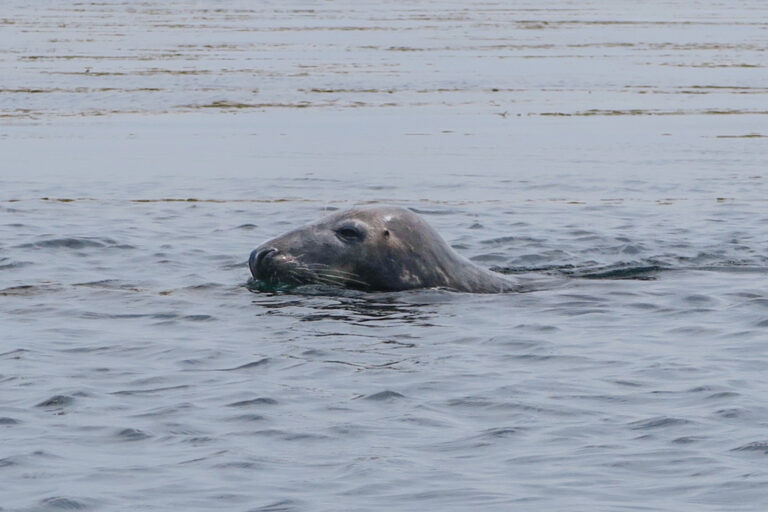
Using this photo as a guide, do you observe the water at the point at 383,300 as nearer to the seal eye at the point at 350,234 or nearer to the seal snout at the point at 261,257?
the seal snout at the point at 261,257

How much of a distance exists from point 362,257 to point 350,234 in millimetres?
211

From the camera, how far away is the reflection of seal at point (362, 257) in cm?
1274

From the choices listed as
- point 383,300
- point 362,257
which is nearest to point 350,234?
point 362,257

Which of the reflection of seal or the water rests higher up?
the reflection of seal

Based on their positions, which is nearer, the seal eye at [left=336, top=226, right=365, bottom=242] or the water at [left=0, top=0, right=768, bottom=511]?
the water at [left=0, top=0, right=768, bottom=511]

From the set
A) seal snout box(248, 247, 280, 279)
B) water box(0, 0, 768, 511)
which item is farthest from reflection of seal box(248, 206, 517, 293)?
water box(0, 0, 768, 511)

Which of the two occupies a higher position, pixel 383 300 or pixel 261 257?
pixel 261 257

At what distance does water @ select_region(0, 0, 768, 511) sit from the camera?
790cm

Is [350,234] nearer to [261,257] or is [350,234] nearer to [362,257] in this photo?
[362,257]

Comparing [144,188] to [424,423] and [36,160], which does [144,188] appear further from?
[424,423]

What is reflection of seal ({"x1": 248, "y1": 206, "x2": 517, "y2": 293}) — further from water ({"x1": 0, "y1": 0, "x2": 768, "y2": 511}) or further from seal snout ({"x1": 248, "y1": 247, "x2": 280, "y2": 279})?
water ({"x1": 0, "y1": 0, "x2": 768, "y2": 511})

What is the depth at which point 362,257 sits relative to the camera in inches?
504

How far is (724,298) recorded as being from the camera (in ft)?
41.9

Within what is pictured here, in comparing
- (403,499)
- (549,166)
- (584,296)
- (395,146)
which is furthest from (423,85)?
(403,499)
